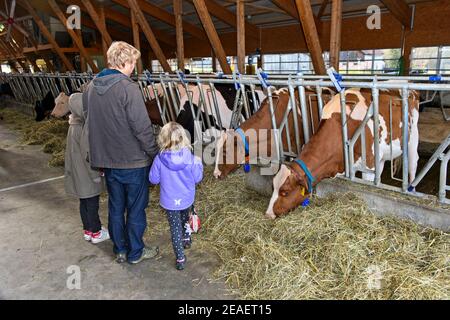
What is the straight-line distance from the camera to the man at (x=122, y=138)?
2.65 metres

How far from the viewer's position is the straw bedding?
2471mm

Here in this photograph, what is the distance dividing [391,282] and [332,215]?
33.1 inches

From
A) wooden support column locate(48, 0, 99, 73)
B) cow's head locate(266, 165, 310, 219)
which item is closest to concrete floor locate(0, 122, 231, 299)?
cow's head locate(266, 165, 310, 219)

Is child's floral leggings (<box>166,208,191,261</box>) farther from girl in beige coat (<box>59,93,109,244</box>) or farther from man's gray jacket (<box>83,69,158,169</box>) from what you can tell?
girl in beige coat (<box>59,93,109,244</box>)

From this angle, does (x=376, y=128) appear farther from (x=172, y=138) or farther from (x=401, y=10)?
(x=401, y=10)

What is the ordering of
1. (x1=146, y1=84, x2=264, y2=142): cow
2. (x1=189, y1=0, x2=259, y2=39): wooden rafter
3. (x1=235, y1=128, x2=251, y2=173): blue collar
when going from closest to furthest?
(x1=235, y1=128, x2=251, y2=173): blue collar
(x1=146, y1=84, x2=264, y2=142): cow
(x1=189, y1=0, x2=259, y2=39): wooden rafter

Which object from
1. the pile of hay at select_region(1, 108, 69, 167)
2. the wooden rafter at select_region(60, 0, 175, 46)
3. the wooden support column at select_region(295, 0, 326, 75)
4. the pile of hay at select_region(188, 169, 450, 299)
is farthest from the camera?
the wooden rafter at select_region(60, 0, 175, 46)

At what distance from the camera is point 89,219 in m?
3.43

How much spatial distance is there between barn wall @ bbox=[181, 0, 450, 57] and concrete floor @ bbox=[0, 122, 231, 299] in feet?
28.8

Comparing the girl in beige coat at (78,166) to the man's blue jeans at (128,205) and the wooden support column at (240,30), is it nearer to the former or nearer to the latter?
the man's blue jeans at (128,205)

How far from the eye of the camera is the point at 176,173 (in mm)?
2832
